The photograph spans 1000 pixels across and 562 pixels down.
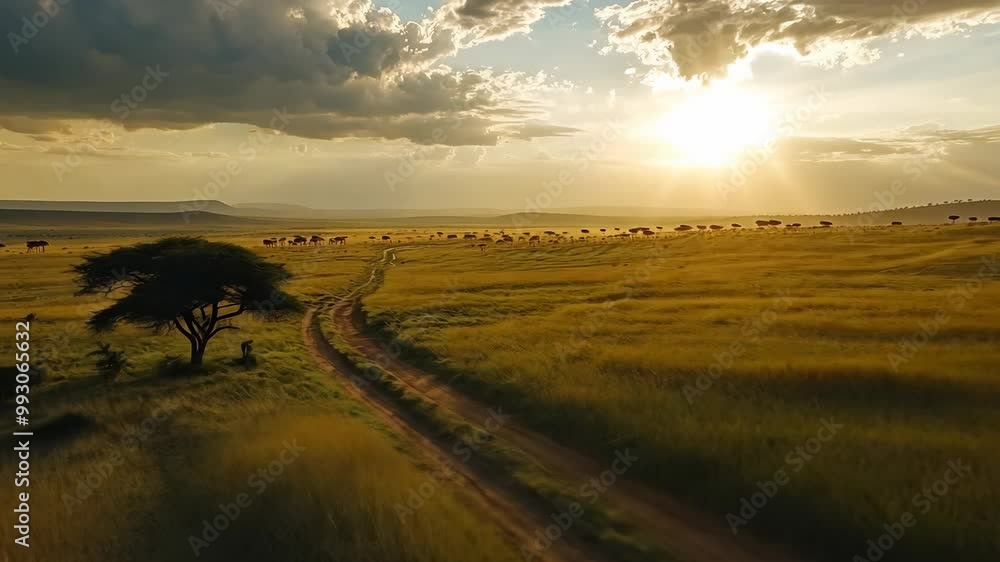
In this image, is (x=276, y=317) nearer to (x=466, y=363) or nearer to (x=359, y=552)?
(x=466, y=363)

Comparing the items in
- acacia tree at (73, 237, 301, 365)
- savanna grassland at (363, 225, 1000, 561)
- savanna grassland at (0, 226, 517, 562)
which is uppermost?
acacia tree at (73, 237, 301, 365)

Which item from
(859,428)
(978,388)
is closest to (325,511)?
(859,428)

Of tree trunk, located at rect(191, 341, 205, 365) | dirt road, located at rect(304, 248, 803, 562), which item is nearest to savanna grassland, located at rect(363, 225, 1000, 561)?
dirt road, located at rect(304, 248, 803, 562)

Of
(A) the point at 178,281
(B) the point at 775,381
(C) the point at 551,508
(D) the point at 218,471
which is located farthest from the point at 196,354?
(B) the point at 775,381

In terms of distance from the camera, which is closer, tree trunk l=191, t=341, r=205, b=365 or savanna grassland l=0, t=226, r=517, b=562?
savanna grassland l=0, t=226, r=517, b=562

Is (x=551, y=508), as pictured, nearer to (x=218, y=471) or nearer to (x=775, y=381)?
(x=218, y=471)

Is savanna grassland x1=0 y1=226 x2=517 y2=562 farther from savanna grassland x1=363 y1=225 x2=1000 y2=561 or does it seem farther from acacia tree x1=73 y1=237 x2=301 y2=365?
savanna grassland x1=363 y1=225 x2=1000 y2=561

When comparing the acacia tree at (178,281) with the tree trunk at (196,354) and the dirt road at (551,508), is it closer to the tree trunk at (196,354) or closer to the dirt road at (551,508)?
the tree trunk at (196,354)

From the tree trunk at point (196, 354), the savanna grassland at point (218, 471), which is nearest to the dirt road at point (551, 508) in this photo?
the savanna grassland at point (218, 471)
